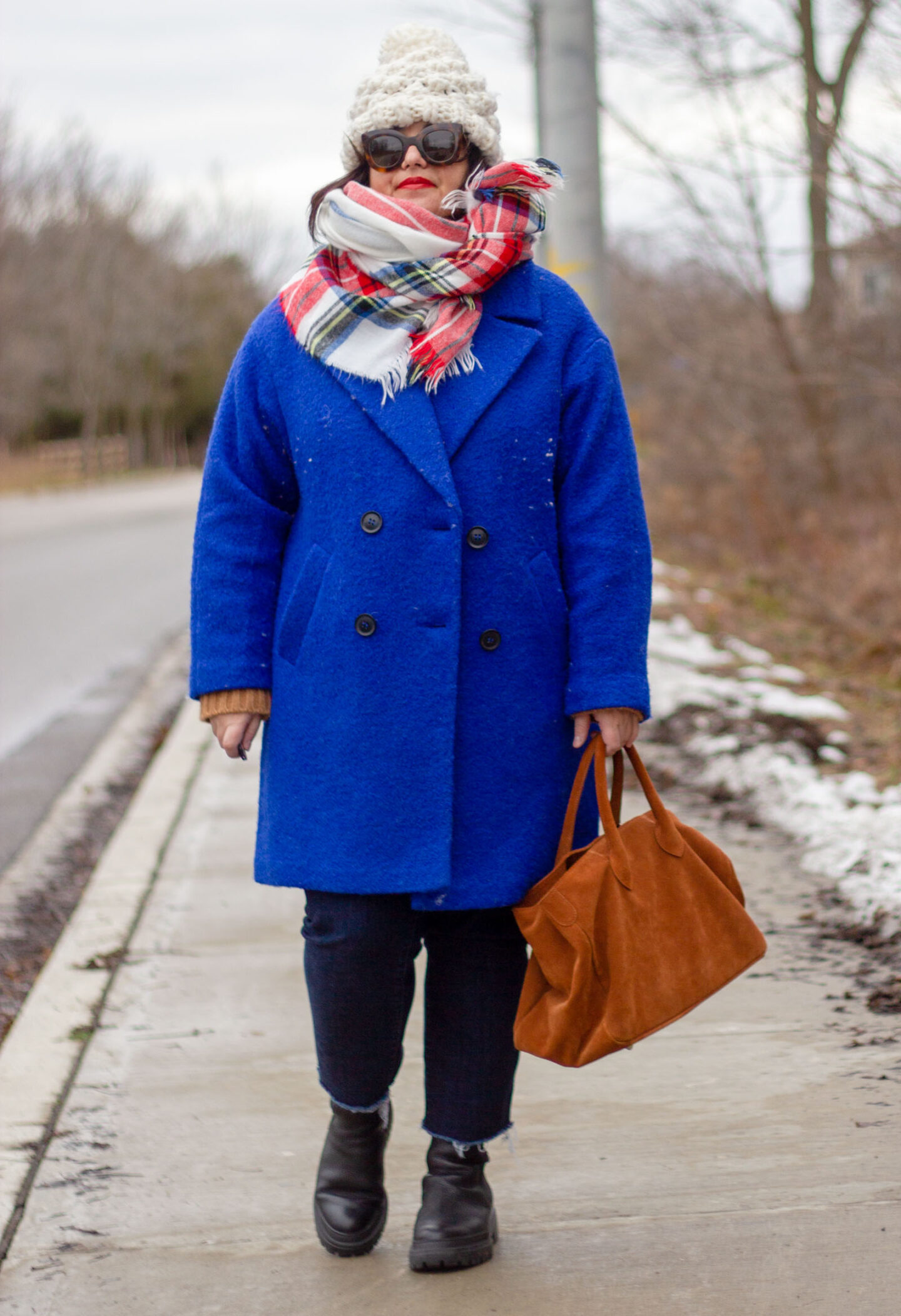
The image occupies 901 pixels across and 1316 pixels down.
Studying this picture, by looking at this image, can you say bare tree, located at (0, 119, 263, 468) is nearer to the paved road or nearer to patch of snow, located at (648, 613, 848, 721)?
the paved road

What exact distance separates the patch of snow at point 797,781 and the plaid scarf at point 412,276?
215cm

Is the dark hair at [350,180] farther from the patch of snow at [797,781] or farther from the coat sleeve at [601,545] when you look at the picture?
the patch of snow at [797,781]

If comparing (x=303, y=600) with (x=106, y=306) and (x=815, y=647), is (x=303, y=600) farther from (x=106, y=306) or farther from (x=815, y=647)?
(x=106, y=306)

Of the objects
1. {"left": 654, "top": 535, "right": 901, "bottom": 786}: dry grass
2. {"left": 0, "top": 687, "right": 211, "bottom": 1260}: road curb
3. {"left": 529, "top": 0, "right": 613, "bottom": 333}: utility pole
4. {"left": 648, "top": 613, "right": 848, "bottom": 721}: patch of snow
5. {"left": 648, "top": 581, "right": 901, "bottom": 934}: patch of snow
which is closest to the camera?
{"left": 0, "top": 687, "right": 211, "bottom": 1260}: road curb

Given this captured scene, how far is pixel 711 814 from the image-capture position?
5.05 meters

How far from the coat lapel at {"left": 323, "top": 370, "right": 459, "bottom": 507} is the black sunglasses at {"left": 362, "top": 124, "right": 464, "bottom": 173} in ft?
1.20

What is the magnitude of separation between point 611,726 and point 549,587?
0.78ft

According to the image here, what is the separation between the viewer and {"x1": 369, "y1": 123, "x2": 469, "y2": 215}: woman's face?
7.63ft

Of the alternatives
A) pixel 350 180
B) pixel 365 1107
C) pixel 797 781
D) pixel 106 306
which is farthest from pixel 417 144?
pixel 106 306

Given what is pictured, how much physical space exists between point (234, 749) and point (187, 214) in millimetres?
62569

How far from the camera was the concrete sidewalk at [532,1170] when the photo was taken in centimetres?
234

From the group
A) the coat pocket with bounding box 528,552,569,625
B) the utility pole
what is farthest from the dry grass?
the coat pocket with bounding box 528,552,569,625

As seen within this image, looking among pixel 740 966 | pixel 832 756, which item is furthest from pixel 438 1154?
pixel 832 756

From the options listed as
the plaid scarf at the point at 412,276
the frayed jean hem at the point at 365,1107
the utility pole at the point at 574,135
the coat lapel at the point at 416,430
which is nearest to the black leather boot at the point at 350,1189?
the frayed jean hem at the point at 365,1107
